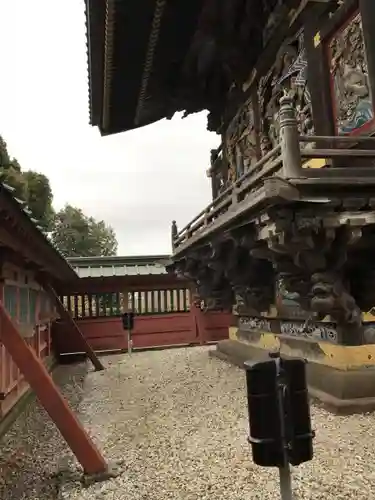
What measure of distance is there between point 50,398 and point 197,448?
1.74 m

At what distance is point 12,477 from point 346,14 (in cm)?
686

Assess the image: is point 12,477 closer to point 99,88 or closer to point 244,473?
point 244,473

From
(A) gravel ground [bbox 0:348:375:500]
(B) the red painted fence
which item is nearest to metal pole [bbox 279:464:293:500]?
(A) gravel ground [bbox 0:348:375:500]

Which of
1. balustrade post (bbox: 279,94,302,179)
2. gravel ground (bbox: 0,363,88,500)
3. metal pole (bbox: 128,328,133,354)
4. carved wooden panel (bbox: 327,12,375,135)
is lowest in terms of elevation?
gravel ground (bbox: 0,363,88,500)

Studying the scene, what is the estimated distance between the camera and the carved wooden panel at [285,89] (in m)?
7.29

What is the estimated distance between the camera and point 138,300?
17.4 metres

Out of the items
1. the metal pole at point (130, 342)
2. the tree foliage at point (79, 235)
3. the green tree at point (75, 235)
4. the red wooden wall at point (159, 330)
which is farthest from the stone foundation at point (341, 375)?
the green tree at point (75, 235)

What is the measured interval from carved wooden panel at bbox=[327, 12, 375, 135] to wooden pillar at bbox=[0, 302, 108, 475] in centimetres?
483

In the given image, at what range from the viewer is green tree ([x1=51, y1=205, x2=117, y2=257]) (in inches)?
1606

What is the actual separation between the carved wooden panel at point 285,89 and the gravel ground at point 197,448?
14.1 ft

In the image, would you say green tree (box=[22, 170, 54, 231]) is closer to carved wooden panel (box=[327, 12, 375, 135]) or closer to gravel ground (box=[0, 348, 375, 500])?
gravel ground (box=[0, 348, 375, 500])

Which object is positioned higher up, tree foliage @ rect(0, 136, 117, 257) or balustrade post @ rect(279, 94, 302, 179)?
tree foliage @ rect(0, 136, 117, 257)

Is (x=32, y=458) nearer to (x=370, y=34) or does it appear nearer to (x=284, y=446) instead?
(x=284, y=446)

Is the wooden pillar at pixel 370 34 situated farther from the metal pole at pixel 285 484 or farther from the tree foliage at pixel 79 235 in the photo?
the tree foliage at pixel 79 235
